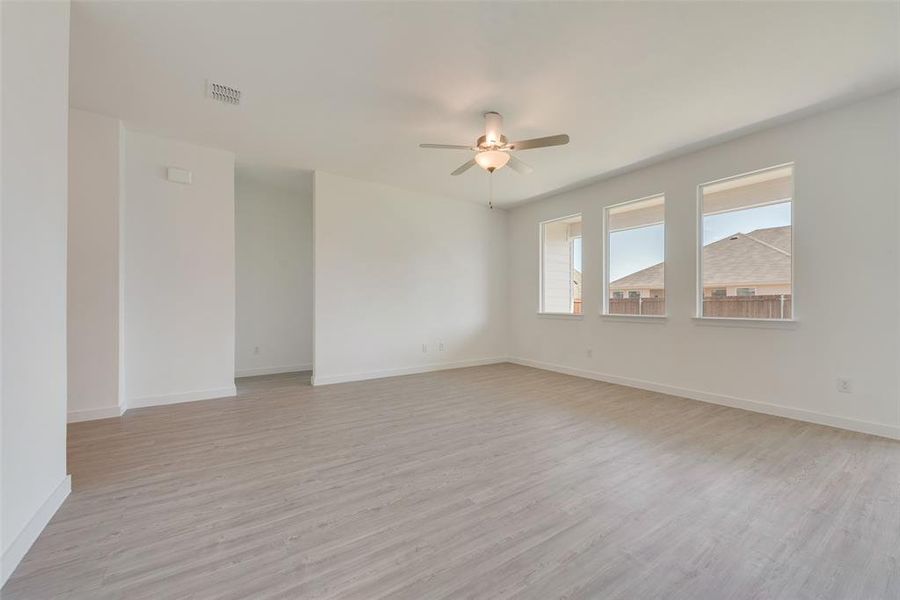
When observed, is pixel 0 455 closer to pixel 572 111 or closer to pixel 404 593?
pixel 404 593

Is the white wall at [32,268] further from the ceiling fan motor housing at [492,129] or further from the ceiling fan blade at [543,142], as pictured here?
the ceiling fan blade at [543,142]

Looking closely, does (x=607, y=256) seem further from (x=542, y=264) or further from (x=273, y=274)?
(x=273, y=274)

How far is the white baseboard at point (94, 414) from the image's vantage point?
330cm

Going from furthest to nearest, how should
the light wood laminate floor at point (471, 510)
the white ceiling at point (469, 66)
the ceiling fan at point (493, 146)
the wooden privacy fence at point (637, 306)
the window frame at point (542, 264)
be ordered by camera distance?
the window frame at point (542, 264)
the wooden privacy fence at point (637, 306)
the ceiling fan at point (493, 146)
the white ceiling at point (469, 66)
the light wood laminate floor at point (471, 510)

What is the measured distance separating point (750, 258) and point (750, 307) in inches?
20.5

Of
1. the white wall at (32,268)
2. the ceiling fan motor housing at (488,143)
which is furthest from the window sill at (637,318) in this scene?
the white wall at (32,268)

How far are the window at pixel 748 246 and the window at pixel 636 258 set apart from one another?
488 millimetres

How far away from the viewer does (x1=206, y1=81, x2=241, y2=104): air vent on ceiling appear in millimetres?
2811

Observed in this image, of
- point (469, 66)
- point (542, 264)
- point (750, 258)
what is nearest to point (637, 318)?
point (750, 258)

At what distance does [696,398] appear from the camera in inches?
160

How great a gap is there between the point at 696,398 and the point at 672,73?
336cm

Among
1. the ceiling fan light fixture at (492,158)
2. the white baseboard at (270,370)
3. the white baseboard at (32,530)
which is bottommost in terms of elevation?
the white baseboard at (270,370)

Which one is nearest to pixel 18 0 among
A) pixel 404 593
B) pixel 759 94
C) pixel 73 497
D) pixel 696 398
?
pixel 73 497

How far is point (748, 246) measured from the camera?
149 inches
